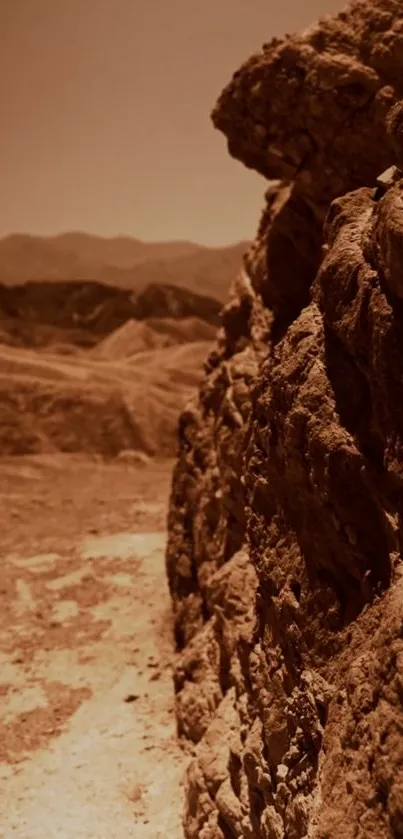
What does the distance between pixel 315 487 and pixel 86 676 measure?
6.03 meters

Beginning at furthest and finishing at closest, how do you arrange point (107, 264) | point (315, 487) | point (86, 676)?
point (107, 264) → point (86, 676) → point (315, 487)

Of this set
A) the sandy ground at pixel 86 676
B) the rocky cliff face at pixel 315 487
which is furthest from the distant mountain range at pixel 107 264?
the rocky cliff face at pixel 315 487

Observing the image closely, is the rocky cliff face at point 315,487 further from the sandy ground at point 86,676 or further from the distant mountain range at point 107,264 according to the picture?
the distant mountain range at point 107,264

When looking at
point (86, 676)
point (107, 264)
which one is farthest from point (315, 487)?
point (107, 264)

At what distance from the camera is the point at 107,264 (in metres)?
55.0

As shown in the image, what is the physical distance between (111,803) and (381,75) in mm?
7371

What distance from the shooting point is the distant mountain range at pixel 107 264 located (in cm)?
5141

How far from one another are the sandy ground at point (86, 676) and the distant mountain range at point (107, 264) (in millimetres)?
35981

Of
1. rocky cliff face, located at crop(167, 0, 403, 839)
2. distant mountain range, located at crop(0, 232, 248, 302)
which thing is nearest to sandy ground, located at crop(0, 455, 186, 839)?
rocky cliff face, located at crop(167, 0, 403, 839)

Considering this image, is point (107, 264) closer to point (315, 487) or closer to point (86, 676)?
point (86, 676)

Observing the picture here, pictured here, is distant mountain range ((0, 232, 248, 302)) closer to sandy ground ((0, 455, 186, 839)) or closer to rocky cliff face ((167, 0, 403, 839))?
sandy ground ((0, 455, 186, 839))

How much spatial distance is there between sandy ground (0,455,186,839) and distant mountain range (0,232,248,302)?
3598 centimetres

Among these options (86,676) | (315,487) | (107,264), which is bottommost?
(107,264)

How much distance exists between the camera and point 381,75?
590 cm
